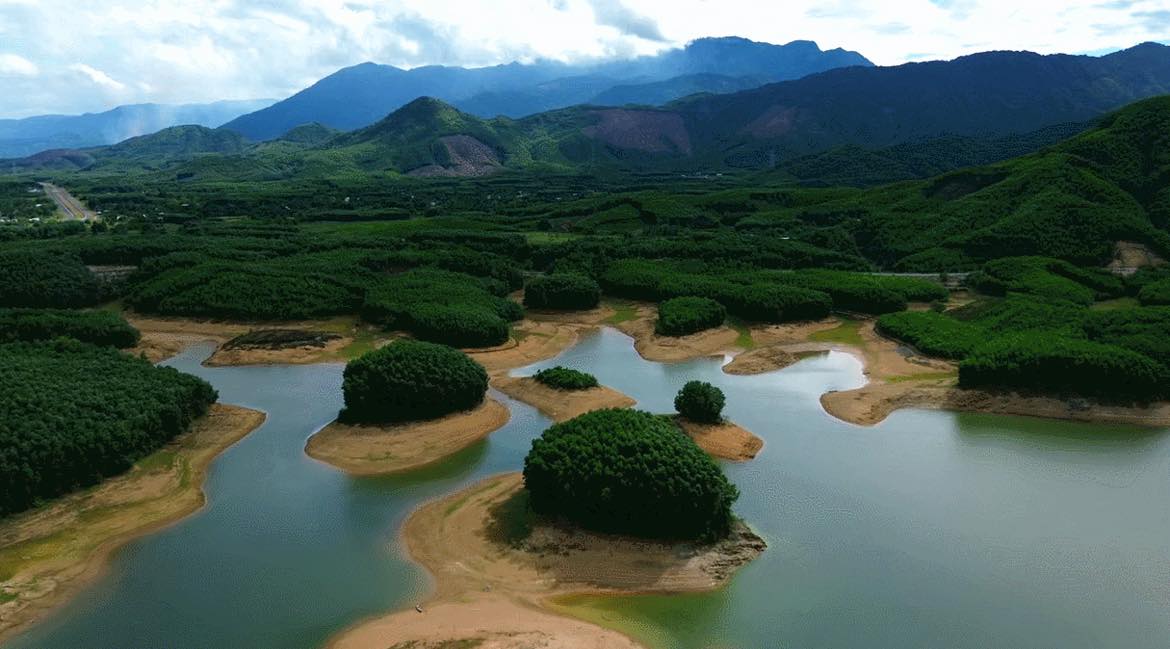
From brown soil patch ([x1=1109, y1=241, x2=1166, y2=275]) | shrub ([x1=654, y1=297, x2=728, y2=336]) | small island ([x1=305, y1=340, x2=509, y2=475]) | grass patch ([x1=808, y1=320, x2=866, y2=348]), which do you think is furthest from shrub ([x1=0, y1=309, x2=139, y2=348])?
brown soil patch ([x1=1109, y1=241, x2=1166, y2=275])

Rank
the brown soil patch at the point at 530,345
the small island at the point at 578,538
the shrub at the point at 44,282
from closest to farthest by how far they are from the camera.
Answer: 1. the small island at the point at 578,538
2. the brown soil patch at the point at 530,345
3. the shrub at the point at 44,282

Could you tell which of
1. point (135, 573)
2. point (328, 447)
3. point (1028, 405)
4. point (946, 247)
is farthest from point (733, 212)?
point (135, 573)

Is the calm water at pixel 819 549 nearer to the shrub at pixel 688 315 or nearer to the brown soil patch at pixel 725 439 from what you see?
the brown soil patch at pixel 725 439

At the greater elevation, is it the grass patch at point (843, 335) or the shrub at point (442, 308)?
the shrub at point (442, 308)

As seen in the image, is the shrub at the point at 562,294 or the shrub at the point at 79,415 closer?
the shrub at the point at 79,415

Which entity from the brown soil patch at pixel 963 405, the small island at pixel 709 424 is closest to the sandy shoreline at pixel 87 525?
the small island at pixel 709 424

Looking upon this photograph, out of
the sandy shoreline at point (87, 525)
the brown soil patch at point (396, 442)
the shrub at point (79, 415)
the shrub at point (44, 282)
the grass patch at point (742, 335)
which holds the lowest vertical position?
the grass patch at point (742, 335)

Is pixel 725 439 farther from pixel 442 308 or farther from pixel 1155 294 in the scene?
pixel 1155 294

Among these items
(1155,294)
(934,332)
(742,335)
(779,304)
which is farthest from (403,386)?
(1155,294)
